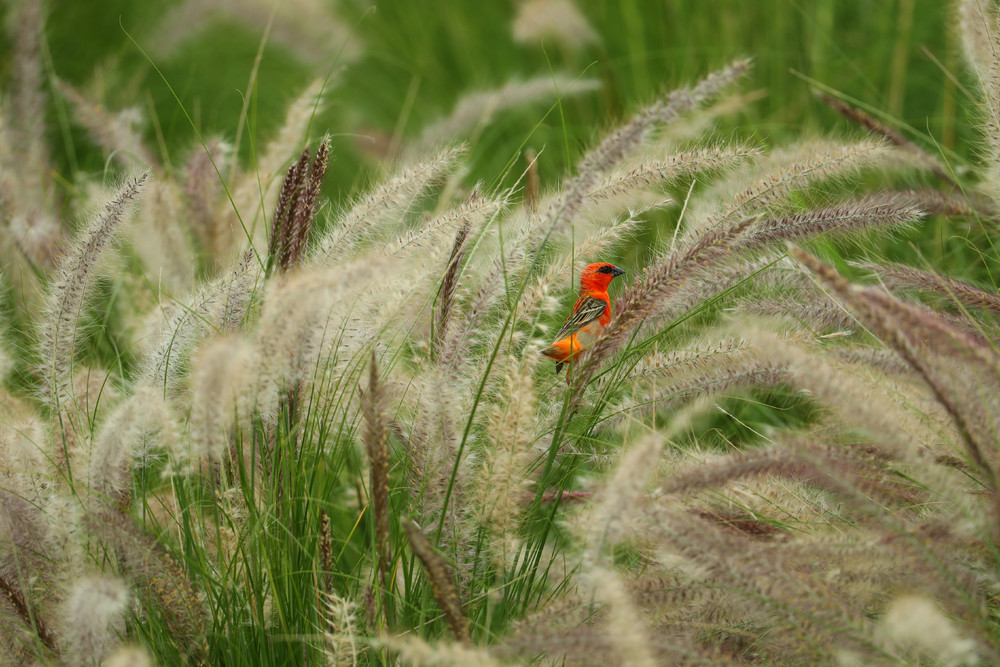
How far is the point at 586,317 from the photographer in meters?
1.52

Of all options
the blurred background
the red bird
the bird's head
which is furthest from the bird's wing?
the blurred background

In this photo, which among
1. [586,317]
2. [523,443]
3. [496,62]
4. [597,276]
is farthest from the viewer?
[496,62]

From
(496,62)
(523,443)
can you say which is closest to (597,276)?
(523,443)

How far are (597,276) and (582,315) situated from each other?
8.2 inches

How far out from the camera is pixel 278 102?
396cm

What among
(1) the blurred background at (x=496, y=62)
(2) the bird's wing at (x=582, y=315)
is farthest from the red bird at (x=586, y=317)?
(1) the blurred background at (x=496, y=62)

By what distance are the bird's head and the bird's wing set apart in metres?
0.10

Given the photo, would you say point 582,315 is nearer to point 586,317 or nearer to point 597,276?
point 586,317

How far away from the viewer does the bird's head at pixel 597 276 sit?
5.51 ft

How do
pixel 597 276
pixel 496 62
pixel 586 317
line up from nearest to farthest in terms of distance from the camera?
pixel 586 317, pixel 597 276, pixel 496 62

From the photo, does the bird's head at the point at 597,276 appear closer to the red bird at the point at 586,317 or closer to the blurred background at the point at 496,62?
the red bird at the point at 586,317

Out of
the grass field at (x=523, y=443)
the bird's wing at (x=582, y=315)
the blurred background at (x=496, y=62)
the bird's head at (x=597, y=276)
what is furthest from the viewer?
the blurred background at (x=496, y=62)

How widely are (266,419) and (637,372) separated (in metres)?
0.60

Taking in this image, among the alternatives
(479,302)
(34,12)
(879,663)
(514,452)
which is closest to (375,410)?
(514,452)
